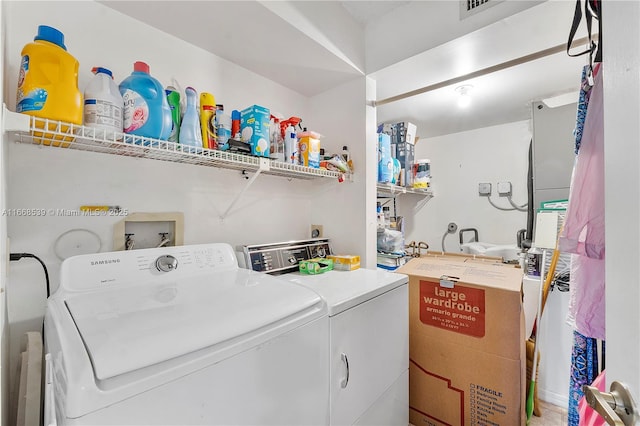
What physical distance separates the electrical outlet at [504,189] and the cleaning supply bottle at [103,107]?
3.53 m

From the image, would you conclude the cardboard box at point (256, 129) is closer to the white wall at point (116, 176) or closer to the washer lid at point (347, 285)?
the white wall at point (116, 176)

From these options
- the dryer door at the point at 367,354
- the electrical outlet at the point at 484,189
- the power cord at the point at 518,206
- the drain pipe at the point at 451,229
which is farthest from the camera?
the drain pipe at the point at 451,229

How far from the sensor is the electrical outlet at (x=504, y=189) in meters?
3.10

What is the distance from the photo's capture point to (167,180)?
1450 mm

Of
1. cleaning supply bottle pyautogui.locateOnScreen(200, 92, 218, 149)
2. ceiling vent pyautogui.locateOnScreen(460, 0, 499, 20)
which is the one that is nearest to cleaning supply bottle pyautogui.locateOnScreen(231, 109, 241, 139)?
cleaning supply bottle pyautogui.locateOnScreen(200, 92, 218, 149)

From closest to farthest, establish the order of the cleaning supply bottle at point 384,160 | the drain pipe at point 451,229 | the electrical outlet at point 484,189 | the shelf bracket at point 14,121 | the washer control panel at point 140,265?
the shelf bracket at point 14,121
the washer control panel at point 140,265
the cleaning supply bottle at point 384,160
the electrical outlet at point 484,189
the drain pipe at point 451,229

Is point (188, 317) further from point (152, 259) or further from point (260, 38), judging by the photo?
point (260, 38)

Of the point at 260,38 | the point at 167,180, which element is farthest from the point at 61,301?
the point at 260,38

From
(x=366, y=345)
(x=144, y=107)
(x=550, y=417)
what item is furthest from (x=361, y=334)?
(x=550, y=417)

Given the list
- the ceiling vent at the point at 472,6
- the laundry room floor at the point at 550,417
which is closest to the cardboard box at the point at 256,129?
the ceiling vent at the point at 472,6

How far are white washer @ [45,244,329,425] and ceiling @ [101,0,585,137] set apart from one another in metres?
1.18

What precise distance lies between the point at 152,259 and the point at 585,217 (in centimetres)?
166

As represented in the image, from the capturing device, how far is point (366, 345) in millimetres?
1256

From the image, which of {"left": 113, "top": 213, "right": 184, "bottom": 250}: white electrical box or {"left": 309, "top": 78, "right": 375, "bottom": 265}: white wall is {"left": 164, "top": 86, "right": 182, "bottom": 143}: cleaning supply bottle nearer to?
{"left": 113, "top": 213, "right": 184, "bottom": 250}: white electrical box
